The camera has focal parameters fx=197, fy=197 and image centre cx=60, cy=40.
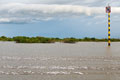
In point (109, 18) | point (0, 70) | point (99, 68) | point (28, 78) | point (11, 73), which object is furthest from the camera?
point (109, 18)

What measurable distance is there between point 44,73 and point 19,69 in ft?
3.29

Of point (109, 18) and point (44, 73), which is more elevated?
point (109, 18)

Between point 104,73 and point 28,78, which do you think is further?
point 104,73

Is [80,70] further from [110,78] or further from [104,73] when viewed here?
[110,78]

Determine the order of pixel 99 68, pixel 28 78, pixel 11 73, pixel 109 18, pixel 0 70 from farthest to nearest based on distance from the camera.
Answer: pixel 109 18
pixel 99 68
pixel 0 70
pixel 11 73
pixel 28 78

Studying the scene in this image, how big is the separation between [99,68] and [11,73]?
300 cm

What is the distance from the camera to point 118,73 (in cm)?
613

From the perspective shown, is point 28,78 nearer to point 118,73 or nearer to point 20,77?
point 20,77

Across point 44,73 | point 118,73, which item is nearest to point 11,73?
point 44,73

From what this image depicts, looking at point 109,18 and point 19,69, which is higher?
point 109,18

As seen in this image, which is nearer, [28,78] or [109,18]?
[28,78]

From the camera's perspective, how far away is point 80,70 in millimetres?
6559

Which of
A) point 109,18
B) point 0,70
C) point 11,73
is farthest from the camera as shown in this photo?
point 109,18

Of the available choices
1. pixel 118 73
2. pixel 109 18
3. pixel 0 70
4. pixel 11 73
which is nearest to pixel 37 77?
pixel 11 73
